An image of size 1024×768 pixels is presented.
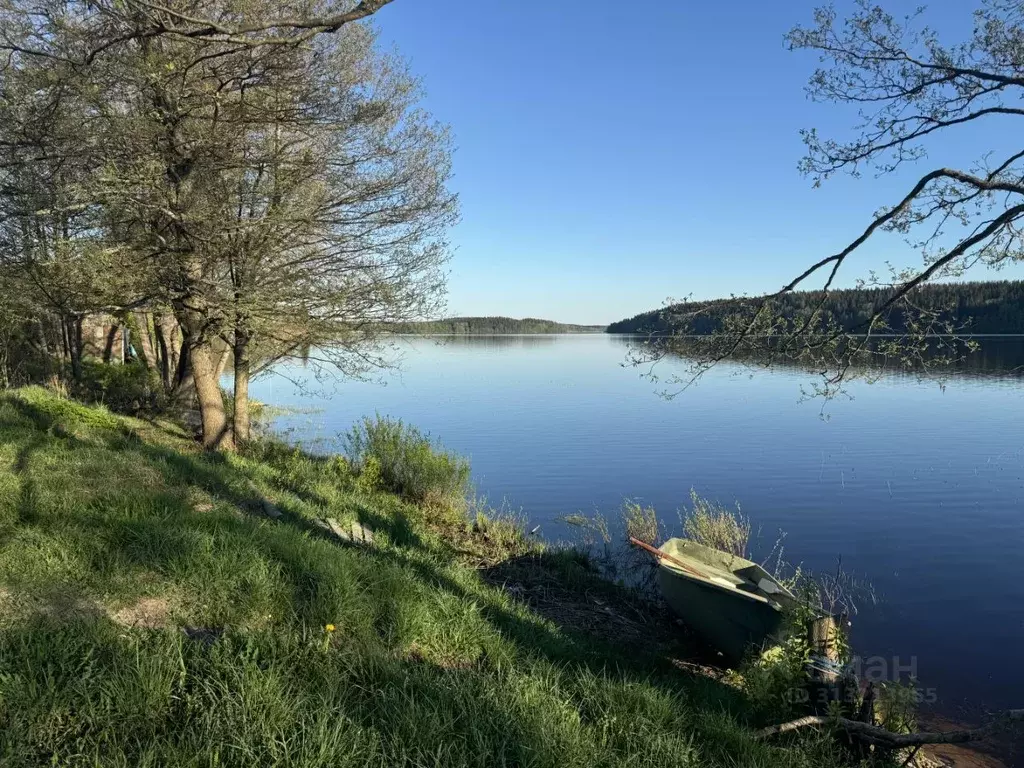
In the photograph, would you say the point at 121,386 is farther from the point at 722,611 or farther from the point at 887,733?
the point at 887,733

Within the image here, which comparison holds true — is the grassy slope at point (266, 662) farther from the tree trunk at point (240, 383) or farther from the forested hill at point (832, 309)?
the tree trunk at point (240, 383)

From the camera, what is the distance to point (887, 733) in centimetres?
455

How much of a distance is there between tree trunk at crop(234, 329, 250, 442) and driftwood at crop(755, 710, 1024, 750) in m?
10.9

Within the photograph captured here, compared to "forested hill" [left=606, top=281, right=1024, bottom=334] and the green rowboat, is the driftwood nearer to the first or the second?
the green rowboat

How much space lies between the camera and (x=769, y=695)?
5.36 meters

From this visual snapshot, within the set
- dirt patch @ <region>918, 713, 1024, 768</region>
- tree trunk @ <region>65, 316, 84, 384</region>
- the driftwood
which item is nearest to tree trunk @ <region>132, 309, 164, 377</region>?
tree trunk @ <region>65, 316, 84, 384</region>

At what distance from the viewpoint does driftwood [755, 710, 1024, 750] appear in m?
4.02

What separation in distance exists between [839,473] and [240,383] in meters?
15.4

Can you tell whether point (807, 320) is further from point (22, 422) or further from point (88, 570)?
point (22, 422)

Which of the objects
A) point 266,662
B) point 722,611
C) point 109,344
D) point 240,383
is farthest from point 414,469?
point 109,344

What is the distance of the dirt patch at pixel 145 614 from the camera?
3854 millimetres

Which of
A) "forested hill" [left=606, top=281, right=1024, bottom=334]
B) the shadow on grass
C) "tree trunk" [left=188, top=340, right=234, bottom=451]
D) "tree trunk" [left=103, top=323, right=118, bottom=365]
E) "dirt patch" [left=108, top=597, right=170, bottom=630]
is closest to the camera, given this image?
"dirt patch" [left=108, top=597, right=170, bottom=630]

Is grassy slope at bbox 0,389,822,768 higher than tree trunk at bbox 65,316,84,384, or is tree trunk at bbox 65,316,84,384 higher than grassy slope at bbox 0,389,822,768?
tree trunk at bbox 65,316,84,384

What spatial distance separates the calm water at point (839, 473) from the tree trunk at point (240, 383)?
289 centimetres
